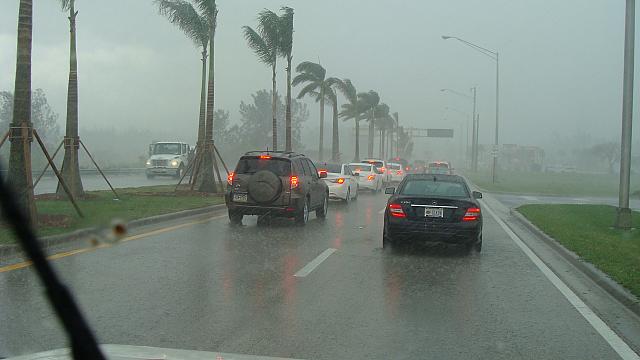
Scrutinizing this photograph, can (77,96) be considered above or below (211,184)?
above

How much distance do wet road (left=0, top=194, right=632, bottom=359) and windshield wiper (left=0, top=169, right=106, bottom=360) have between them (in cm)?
44

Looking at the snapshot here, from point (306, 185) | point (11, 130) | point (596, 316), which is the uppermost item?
point (11, 130)

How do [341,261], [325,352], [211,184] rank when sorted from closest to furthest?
[325,352], [341,261], [211,184]

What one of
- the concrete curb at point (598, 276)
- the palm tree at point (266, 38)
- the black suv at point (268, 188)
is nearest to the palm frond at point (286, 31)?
the palm tree at point (266, 38)

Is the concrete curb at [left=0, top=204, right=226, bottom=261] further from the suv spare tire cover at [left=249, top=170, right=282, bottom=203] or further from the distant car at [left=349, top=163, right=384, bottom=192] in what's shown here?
the distant car at [left=349, top=163, right=384, bottom=192]

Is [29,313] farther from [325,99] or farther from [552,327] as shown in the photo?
[325,99]

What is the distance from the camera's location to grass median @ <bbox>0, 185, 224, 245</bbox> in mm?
12562

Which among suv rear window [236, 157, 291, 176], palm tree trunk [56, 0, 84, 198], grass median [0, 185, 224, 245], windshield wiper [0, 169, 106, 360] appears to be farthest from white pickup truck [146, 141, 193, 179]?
windshield wiper [0, 169, 106, 360]

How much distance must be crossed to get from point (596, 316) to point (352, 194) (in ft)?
59.1

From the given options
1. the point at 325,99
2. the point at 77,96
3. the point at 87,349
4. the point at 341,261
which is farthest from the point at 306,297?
the point at 325,99

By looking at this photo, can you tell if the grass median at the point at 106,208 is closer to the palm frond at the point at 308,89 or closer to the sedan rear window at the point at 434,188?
the sedan rear window at the point at 434,188

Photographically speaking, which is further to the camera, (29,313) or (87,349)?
(29,313)

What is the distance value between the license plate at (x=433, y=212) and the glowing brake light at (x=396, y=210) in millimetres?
386

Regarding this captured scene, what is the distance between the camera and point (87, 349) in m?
4.59
